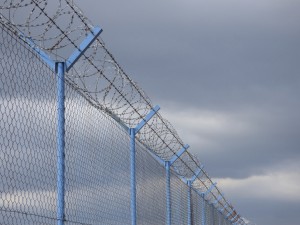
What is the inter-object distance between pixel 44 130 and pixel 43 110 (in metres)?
0.12

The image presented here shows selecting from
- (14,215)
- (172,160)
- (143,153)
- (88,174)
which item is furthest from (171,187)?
(14,215)

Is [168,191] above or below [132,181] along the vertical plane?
above

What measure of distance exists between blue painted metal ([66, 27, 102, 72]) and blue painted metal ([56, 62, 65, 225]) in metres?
0.09

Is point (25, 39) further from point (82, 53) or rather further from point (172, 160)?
point (172, 160)

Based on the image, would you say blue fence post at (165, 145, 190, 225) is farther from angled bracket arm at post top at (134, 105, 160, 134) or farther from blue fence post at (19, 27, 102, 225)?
blue fence post at (19, 27, 102, 225)

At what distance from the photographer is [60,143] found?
548cm

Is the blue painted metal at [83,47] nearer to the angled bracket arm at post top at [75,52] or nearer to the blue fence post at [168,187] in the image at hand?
the angled bracket arm at post top at [75,52]

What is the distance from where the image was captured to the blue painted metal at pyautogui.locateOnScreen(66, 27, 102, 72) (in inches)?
227

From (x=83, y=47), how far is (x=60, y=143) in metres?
0.80

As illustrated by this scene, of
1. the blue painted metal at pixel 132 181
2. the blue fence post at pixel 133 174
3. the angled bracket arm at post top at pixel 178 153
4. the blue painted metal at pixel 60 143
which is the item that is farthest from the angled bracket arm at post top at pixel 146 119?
the blue painted metal at pixel 60 143

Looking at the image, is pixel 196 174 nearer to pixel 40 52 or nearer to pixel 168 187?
pixel 168 187

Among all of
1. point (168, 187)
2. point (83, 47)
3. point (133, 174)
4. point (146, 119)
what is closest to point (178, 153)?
point (168, 187)

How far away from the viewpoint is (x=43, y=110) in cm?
494

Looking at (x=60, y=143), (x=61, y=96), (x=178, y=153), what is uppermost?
(x=178, y=153)
